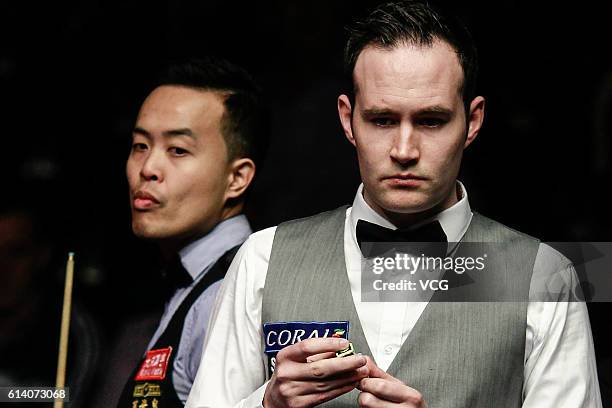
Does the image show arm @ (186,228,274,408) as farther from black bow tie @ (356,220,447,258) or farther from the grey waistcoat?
black bow tie @ (356,220,447,258)

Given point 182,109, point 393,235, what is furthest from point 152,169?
point 393,235

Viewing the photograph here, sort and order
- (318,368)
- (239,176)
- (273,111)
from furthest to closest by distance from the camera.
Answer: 1. (273,111)
2. (239,176)
3. (318,368)

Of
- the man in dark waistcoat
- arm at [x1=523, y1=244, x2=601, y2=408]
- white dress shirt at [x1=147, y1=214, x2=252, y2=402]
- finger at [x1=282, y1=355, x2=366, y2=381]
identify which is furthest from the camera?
the man in dark waistcoat

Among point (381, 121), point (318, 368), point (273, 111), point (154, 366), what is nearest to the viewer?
point (318, 368)

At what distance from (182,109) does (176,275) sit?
0.49m

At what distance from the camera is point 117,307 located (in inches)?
152

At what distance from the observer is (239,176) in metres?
3.39

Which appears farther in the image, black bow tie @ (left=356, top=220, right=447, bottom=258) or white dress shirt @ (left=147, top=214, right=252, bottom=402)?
white dress shirt @ (left=147, top=214, right=252, bottom=402)

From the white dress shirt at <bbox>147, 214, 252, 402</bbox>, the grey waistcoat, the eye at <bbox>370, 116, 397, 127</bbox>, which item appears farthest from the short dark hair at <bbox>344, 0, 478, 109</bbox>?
the white dress shirt at <bbox>147, 214, 252, 402</bbox>

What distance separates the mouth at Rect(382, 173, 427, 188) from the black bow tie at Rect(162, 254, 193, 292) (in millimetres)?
945

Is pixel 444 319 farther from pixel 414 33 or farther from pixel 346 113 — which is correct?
pixel 414 33

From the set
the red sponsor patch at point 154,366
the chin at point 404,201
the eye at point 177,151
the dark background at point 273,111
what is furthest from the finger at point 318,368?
the dark background at point 273,111

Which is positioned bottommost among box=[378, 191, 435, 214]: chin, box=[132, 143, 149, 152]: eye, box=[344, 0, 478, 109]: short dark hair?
box=[378, 191, 435, 214]: chin

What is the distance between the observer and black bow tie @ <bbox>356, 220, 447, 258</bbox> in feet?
8.88
